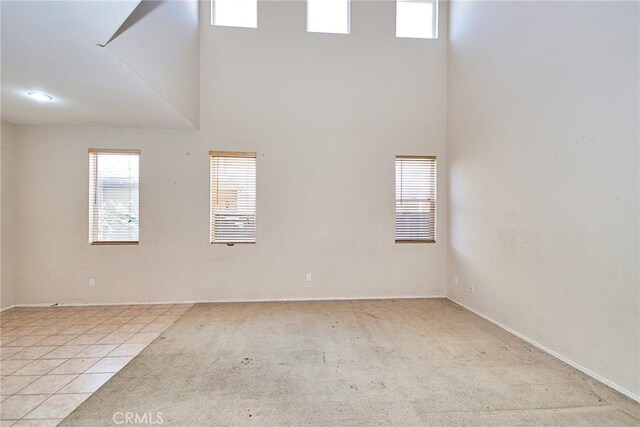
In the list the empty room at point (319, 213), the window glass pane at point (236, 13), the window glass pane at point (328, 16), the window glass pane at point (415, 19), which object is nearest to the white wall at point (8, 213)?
the empty room at point (319, 213)

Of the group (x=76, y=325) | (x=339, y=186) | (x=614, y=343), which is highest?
(x=339, y=186)

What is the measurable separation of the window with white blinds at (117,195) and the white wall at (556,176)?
488cm

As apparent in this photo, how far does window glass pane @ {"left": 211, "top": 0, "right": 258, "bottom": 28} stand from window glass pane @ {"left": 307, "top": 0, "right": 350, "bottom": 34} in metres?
0.86

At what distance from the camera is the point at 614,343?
7.18ft

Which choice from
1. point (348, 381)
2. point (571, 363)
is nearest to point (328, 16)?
point (348, 381)

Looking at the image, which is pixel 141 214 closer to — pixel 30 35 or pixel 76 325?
pixel 76 325

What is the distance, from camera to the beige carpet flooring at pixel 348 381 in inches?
74.6

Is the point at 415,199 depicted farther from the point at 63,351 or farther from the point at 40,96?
the point at 40,96

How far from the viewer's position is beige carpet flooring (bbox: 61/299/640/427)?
6.22ft

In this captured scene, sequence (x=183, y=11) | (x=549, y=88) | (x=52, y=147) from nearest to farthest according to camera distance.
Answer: (x=549, y=88) < (x=183, y=11) < (x=52, y=147)

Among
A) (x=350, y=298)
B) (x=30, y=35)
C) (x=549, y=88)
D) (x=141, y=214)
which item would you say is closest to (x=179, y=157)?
(x=141, y=214)

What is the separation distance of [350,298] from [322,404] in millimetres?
2546

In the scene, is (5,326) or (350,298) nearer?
(5,326)

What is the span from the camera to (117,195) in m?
4.27
